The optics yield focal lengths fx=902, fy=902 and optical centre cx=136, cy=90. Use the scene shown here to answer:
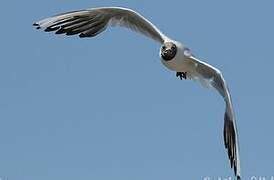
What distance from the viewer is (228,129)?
19.4 meters

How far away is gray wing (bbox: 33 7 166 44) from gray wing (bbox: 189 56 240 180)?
1007mm

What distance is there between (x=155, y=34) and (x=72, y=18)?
1.85 metres

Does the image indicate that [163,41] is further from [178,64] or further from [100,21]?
[100,21]

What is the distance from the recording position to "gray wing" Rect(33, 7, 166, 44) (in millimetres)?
19500

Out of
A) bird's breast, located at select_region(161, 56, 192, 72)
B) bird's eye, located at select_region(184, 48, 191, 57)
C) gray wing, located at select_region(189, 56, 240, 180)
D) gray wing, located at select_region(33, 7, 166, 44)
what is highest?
gray wing, located at select_region(33, 7, 166, 44)

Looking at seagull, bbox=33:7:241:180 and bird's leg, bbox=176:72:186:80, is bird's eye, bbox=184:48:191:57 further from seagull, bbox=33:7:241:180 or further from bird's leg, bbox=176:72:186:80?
bird's leg, bbox=176:72:186:80

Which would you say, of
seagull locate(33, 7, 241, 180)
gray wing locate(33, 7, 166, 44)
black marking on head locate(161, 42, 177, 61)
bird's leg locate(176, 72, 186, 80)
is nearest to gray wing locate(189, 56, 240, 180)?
seagull locate(33, 7, 241, 180)

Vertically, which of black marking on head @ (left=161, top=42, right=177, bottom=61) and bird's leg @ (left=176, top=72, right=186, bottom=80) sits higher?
black marking on head @ (left=161, top=42, right=177, bottom=61)

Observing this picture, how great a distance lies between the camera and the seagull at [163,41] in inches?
736

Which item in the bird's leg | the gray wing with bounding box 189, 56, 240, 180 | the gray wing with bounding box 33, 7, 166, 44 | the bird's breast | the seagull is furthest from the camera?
the gray wing with bounding box 33, 7, 166, 44

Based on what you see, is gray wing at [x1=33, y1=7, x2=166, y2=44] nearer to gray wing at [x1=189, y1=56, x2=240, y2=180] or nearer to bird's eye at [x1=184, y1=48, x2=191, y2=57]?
bird's eye at [x1=184, y1=48, x2=191, y2=57]

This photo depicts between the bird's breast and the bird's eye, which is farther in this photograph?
the bird's eye

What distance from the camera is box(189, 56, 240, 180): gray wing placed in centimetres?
1905

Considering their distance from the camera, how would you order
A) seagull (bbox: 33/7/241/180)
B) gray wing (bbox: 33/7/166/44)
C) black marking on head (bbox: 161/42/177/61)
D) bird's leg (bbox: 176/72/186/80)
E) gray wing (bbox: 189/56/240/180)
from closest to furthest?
black marking on head (bbox: 161/42/177/61) → seagull (bbox: 33/7/241/180) → gray wing (bbox: 189/56/240/180) → bird's leg (bbox: 176/72/186/80) → gray wing (bbox: 33/7/166/44)
